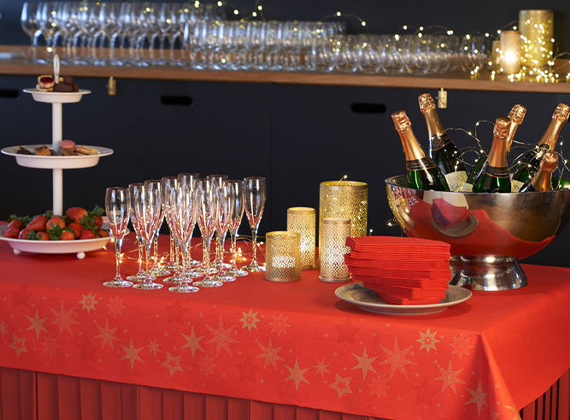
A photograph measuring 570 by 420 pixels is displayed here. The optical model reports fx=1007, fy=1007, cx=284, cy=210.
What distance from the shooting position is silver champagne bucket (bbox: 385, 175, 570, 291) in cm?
168

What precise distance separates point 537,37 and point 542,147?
6.81ft

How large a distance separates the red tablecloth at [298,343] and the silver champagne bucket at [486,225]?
0.05 metres

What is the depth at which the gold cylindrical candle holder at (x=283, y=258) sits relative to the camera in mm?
1800

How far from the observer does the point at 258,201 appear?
1.87 metres

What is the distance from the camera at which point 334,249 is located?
180cm

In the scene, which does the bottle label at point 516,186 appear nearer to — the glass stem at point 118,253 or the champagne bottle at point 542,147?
the champagne bottle at point 542,147

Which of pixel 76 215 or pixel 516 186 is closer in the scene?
pixel 516 186

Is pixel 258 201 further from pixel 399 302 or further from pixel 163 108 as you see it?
pixel 163 108

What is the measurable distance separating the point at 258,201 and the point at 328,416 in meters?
0.46

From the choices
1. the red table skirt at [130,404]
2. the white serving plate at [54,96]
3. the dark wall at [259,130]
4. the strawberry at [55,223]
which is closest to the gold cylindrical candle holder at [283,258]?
the red table skirt at [130,404]

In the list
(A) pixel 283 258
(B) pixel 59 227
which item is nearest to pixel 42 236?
(B) pixel 59 227

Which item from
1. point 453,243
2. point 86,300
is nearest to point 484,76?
point 453,243

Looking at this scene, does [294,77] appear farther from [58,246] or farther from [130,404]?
[130,404]

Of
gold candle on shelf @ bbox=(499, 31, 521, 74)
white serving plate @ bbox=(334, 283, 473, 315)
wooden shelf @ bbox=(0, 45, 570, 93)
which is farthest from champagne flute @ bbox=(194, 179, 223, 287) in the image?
gold candle on shelf @ bbox=(499, 31, 521, 74)
